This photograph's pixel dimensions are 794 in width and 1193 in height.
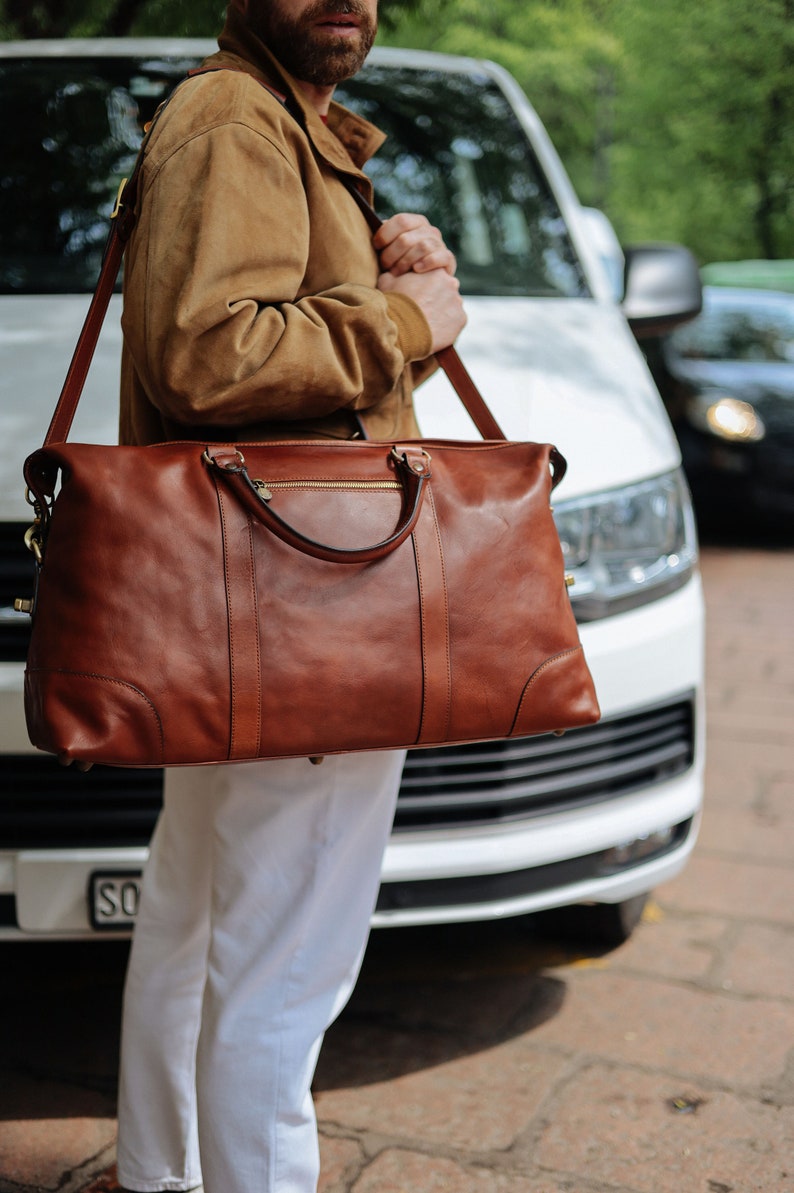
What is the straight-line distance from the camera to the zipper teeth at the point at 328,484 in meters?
1.69

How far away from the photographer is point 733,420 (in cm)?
897

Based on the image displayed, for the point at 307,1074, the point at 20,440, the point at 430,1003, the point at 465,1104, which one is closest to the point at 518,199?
the point at 20,440

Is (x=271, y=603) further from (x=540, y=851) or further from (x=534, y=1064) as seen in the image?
(x=534, y=1064)

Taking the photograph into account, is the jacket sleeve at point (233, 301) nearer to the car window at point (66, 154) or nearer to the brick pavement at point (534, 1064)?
the brick pavement at point (534, 1064)

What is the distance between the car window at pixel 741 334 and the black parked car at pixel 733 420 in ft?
0.04

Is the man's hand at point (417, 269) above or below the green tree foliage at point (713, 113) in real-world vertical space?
above

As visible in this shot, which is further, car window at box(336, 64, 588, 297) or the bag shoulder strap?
car window at box(336, 64, 588, 297)

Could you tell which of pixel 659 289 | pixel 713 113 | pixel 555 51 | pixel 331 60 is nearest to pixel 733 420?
pixel 659 289

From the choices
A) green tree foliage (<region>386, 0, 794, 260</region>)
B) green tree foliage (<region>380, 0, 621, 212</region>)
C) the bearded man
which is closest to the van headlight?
the bearded man

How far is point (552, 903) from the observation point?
2.70 metres

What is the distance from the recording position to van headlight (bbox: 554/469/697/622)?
8.94ft

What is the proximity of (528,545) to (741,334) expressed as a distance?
8.51 metres

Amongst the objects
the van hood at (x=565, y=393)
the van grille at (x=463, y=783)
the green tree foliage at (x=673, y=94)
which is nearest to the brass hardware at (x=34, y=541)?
the van grille at (x=463, y=783)

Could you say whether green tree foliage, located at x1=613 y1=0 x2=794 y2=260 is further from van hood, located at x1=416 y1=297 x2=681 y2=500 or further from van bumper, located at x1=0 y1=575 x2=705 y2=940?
van bumper, located at x1=0 y1=575 x2=705 y2=940
